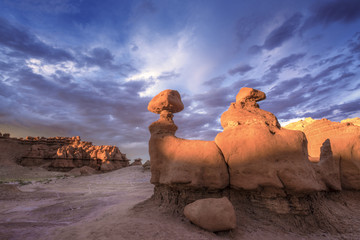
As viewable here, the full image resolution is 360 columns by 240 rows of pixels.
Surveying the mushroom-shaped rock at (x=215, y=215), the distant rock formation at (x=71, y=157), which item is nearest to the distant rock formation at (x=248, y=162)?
the mushroom-shaped rock at (x=215, y=215)

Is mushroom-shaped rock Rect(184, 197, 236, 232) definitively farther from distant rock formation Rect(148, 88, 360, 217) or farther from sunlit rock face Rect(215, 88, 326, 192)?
sunlit rock face Rect(215, 88, 326, 192)

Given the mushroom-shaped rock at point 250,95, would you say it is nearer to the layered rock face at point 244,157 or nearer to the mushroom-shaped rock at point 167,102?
the layered rock face at point 244,157

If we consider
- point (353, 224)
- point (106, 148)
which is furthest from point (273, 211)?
point (106, 148)

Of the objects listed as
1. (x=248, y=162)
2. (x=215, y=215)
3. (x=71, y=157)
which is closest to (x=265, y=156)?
(x=248, y=162)

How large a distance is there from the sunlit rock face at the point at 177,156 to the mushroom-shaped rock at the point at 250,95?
2.00 m

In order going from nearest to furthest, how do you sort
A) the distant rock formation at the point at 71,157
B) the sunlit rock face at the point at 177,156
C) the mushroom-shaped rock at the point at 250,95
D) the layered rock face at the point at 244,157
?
the layered rock face at the point at 244,157
the sunlit rock face at the point at 177,156
the mushroom-shaped rock at the point at 250,95
the distant rock formation at the point at 71,157

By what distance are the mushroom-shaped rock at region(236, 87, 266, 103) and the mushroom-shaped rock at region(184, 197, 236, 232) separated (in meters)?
3.54

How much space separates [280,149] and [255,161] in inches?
26.8

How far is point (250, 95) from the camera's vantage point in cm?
589

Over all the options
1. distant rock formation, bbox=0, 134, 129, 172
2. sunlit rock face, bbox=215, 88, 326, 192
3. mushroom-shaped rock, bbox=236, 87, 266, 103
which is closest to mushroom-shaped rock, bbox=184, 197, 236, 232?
sunlit rock face, bbox=215, 88, 326, 192

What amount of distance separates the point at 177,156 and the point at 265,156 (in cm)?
239

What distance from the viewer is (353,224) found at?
14.6 feet

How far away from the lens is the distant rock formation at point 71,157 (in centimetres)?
2909

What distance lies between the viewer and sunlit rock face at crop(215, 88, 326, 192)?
405cm
